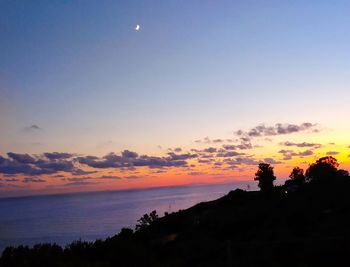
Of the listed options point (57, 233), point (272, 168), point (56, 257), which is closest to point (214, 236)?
point (56, 257)

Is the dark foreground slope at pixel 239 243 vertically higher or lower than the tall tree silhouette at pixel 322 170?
lower

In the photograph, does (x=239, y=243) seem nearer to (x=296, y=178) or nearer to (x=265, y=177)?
(x=265, y=177)

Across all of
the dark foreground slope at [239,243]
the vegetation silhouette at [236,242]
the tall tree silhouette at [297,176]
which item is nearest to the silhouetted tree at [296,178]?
the tall tree silhouette at [297,176]

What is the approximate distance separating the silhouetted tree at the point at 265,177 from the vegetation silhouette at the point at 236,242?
914cm

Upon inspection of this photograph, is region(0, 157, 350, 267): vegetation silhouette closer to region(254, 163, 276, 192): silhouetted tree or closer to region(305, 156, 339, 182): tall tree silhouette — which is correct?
region(305, 156, 339, 182): tall tree silhouette

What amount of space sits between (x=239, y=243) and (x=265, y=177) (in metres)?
58.5

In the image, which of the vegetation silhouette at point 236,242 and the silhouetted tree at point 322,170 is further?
the silhouetted tree at point 322,170

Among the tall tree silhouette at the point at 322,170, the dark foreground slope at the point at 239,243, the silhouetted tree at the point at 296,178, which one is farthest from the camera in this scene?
the silhouetted tree at the point at 296,178

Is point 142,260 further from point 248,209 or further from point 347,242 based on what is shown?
point 248,209

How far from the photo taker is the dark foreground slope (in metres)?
15.7

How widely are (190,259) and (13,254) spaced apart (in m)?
8.34

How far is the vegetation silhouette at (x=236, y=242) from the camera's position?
15.7m

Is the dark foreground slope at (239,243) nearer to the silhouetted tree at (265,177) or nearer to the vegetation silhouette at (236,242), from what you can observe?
the vegetation silhouette at (236,242)

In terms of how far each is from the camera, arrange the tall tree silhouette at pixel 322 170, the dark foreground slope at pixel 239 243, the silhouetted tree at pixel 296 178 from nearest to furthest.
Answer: the dark foreground slope at pixel 239 243 → the tall tree silhouette at pixel 322 170 → the silhouetted tree at pixel 296 178
